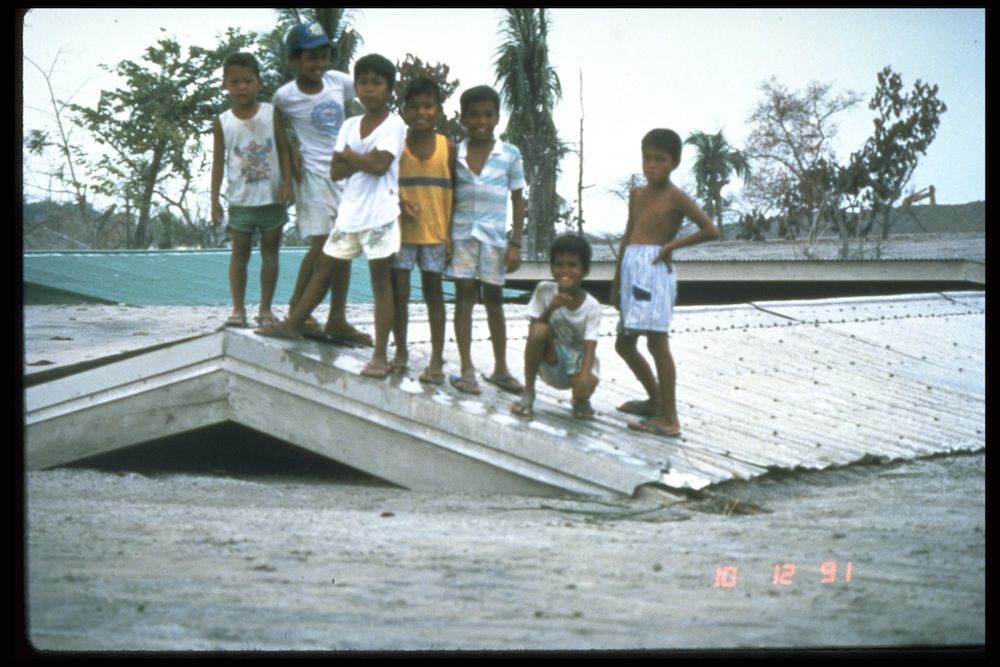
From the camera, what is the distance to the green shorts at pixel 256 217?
19.7 ft

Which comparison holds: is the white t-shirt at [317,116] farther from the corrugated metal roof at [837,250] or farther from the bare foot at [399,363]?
the corrugated metal roof at [837,250]

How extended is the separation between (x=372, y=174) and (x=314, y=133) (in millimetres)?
570

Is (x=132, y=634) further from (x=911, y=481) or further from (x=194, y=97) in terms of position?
(x=194, y=97)

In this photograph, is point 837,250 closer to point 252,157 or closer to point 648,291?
point 648,291

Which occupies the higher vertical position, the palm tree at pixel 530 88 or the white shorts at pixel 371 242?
the palm tree at pixel 530 88

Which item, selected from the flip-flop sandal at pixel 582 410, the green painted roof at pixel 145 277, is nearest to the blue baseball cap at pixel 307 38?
the flip-flop sandal at pixel 582 410

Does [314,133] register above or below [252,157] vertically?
above

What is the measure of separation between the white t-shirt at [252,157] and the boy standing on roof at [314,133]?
9 cm

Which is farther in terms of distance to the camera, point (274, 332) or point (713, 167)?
point (713, 167)


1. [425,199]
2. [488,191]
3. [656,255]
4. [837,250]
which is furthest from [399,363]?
[837,250]

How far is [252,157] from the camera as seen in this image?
19.4 ft

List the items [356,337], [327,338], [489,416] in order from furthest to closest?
1. [356,337]
2. [327,338]
3. [489,416]

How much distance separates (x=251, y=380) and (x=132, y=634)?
106 inches

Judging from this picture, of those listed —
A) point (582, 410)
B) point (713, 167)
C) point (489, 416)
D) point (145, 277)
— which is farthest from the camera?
point (145, 277)
